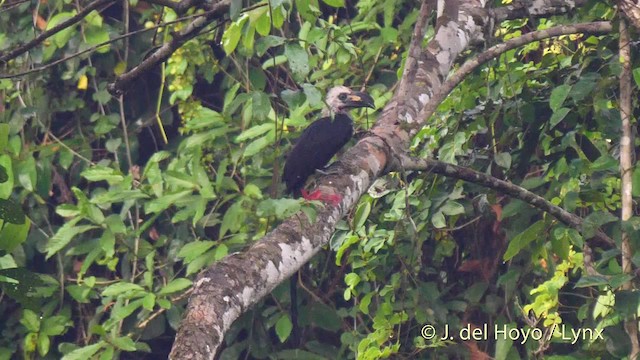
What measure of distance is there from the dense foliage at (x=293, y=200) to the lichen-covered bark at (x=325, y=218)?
0.16 meters

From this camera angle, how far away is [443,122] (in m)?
3.40

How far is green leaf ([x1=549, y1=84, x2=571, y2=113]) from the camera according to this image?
2.72m

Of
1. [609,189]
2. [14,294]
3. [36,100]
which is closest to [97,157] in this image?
[36,100]

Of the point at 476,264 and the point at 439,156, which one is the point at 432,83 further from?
the point at 476,264

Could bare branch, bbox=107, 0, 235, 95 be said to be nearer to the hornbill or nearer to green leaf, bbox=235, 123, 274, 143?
green leaf, bbox=235, 123, 274, 143

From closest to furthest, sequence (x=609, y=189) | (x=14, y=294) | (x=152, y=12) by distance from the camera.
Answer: (x=14, y=294) → (x=609, y=189) → (x=152, y=12)

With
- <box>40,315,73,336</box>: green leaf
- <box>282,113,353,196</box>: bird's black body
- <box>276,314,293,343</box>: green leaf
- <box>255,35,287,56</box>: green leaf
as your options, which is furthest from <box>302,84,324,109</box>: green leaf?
<box>40,315,73,336</box>: green leaf

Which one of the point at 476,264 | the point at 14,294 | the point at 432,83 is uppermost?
the point at 14,294

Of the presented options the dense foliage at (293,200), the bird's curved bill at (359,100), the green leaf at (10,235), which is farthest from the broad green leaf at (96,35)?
the green leaf at (10,235)

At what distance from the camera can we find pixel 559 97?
275cm

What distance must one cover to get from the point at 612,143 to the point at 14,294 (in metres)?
2.16

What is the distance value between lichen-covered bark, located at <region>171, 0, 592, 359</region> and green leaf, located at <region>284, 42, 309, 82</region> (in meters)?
0.33

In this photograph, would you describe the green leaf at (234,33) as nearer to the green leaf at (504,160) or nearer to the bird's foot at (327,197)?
the bird's foot at (327,197)

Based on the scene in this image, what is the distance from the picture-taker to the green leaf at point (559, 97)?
272 centimetres
